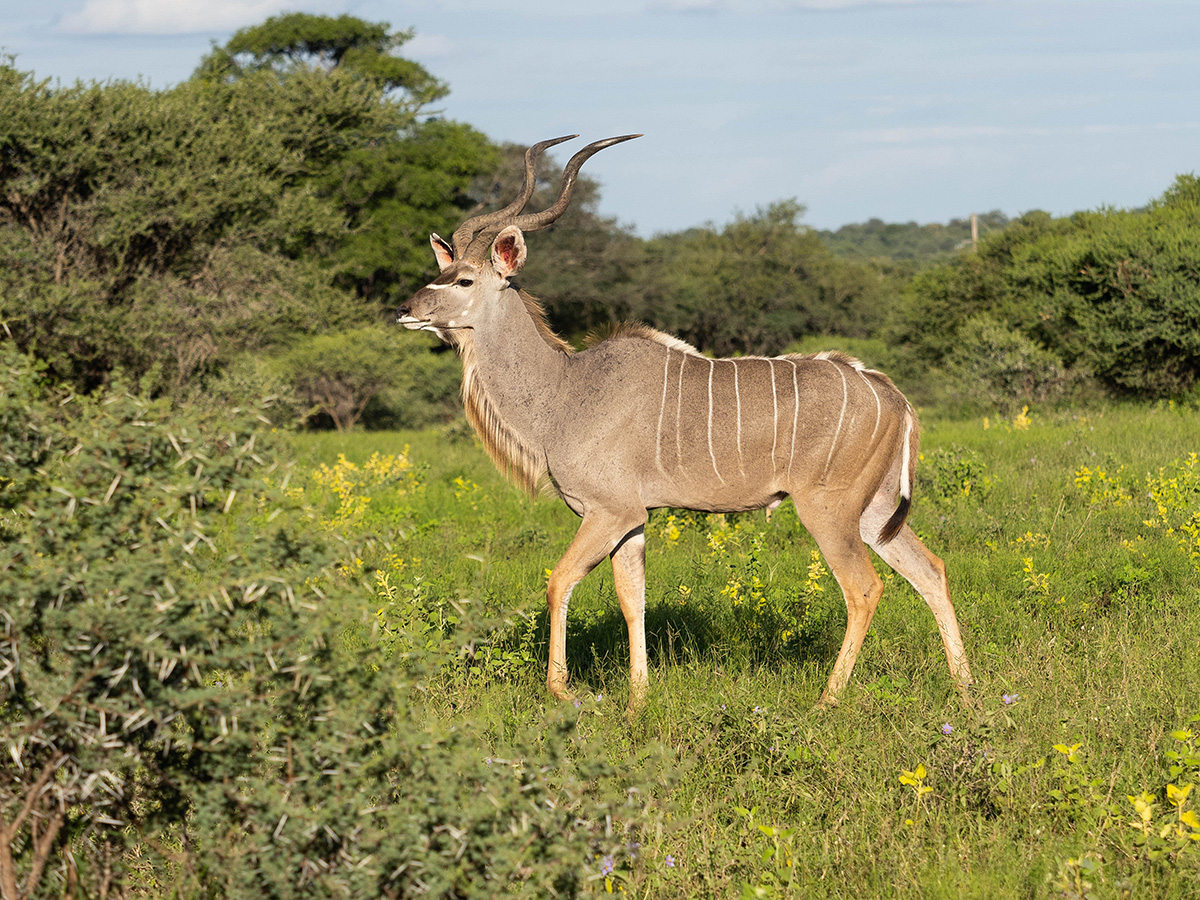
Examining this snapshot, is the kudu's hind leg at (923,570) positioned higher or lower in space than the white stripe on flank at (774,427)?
lower

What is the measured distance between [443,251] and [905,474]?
2.78 metres

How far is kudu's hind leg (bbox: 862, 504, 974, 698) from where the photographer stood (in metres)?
5.36

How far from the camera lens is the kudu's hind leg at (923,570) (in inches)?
211

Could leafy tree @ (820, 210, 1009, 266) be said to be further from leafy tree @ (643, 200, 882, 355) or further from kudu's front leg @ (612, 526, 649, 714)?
kudu's front leg @ (612, 526, 649, 714)

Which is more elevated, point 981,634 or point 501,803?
point 501,803

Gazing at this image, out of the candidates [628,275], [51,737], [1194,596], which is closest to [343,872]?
[51,737]

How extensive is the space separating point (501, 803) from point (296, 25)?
143 ft

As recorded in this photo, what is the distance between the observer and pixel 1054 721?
4.30 metres

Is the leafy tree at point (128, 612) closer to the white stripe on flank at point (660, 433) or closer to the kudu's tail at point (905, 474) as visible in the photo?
the white stripe on flank at point (660, 433)

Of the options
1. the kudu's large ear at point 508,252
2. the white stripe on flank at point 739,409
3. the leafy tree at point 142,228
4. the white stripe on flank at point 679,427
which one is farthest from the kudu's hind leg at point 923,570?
the leafy tree at point 142,228

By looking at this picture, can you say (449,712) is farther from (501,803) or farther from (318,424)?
(318,424)

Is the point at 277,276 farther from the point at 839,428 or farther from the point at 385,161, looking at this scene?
the point at 385,161

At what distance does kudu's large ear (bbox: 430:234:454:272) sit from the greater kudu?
16cm

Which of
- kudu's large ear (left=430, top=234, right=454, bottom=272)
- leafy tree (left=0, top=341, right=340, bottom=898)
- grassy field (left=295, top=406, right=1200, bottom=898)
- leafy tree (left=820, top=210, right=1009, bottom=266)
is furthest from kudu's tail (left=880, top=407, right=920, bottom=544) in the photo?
leafy tree (left=820, top=210, right=1009, bottom=266)
